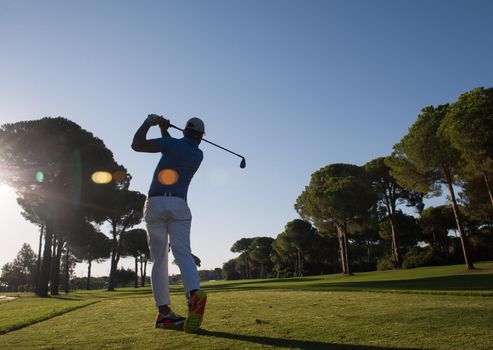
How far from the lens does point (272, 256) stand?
322ft

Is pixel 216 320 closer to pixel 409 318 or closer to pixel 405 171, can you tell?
pixel 409 318

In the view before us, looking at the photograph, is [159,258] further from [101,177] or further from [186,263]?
[101,177]

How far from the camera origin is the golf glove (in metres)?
5.19

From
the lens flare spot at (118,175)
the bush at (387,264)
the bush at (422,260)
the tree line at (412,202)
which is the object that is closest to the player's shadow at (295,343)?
the tree line at (412,202)

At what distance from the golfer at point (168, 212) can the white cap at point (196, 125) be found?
0.16 metres

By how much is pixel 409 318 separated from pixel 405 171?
104 feet

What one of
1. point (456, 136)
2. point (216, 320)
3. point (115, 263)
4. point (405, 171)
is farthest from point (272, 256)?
point (216, 320)

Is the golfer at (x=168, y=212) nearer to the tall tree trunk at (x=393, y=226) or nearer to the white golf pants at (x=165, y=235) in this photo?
the white golf pants at (x=165, y=235)

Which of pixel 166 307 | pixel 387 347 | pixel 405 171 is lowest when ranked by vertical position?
pixel 387 347

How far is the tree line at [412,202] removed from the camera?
26.2 metres

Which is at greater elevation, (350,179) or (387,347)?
(350,179)

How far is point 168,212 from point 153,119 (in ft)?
4.32

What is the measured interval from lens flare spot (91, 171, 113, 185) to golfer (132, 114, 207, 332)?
29010 millimetres

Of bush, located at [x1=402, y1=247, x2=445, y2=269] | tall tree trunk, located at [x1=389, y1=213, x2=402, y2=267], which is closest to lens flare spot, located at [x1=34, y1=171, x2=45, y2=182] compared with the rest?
tall tree trunk, located at [x1=389, y1=213, x2=402, y2=267]
